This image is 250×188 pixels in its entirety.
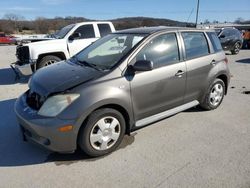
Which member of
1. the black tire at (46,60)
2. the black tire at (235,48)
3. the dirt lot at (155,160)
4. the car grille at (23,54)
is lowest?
the black tire at (235,48)

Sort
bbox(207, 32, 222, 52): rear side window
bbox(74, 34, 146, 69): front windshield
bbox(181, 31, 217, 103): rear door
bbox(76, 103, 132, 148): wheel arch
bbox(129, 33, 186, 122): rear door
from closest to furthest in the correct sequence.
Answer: bbox(76, 103, 132, 148): wheel arch
bbox(129, 33, 186, 122): rear door
bbox(74, 34, 146, 69): front windshield
bbox(181, 31, 217, 103): rear door
bbox(207, 32, 222, 52): rear side window

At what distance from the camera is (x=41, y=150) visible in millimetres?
4137

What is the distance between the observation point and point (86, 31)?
32.2ft

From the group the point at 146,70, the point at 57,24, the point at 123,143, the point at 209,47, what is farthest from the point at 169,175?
the point at 57,24

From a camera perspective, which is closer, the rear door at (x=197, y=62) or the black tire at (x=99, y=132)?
the black tire at (x=99, y=132)

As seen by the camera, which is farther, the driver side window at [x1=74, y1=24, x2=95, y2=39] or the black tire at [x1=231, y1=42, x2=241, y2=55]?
the black tire at [x1=231, y1=42, x2=241, y2=55]

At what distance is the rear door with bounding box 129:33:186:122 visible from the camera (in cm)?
420

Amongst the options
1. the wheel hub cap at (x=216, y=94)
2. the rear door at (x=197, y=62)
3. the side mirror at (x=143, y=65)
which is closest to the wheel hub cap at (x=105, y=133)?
the side mirror at (x=143, y=65)

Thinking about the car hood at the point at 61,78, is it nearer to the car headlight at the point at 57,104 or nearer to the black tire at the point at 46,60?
the car headlight at the point at 57,104

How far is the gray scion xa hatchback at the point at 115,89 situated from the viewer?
362 centimetres

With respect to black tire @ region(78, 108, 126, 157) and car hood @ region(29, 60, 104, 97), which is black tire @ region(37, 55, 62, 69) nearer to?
car hood @ region(29, 60, 104, 97)

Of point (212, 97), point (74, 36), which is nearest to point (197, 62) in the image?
point (212, 97)

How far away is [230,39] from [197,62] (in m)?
12.7

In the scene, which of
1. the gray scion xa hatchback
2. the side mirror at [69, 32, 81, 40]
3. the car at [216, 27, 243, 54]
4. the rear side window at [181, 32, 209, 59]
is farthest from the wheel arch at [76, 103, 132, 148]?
the car at [216, 27, 243, 54]
